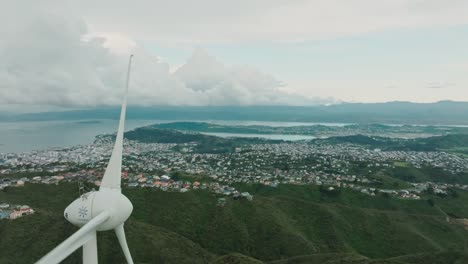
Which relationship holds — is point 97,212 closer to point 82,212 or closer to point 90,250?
point 82,212

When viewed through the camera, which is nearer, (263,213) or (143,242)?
(143,242)

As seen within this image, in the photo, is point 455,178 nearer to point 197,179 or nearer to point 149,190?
point 197,179

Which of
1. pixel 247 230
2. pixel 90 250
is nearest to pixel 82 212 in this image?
pixel 90 250

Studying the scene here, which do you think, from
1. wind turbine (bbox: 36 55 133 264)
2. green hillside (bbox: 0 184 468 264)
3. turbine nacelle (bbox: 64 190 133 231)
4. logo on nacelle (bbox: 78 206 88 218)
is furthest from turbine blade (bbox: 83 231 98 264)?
green hillside (bbox: 0 184 468 264)

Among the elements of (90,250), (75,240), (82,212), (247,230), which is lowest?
(247,230)

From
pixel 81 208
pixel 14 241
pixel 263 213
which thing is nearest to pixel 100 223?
pixel 81 208

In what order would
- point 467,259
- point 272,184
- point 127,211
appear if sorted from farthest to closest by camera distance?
point 272,184 → point 467,259 → point 127,211
